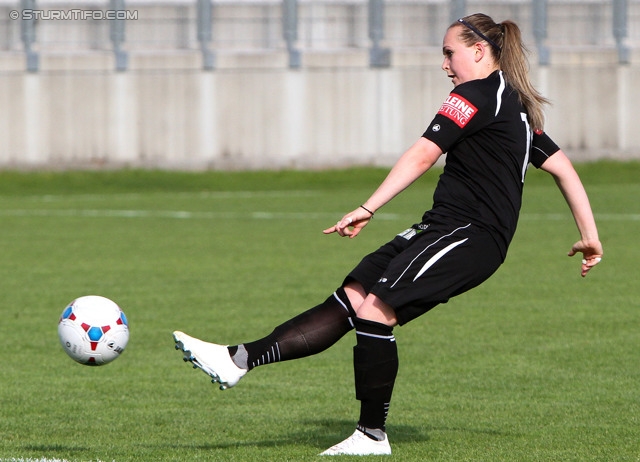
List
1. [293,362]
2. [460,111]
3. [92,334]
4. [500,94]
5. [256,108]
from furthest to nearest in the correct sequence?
[256,108]
[293,362]
[92,334]
[500,94]
[460,111]

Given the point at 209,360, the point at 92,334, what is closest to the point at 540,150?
the point at 209,360

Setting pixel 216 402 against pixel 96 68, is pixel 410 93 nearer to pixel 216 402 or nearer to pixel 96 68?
pixel 96 68

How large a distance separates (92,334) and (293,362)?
2.54 m

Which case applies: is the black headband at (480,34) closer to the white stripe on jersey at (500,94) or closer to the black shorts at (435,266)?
the white stripe on jersey at (500,94)

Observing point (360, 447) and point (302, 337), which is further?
point (302, 337)

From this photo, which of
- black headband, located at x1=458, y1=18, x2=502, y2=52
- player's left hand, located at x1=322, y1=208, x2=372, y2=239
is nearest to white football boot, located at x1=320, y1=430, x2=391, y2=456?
player's left hand, located at x1=322, y1=208, x2=372, y2=239

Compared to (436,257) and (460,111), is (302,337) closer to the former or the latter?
(436,257)

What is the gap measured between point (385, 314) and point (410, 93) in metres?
22.4

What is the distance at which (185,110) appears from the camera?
88.0ft

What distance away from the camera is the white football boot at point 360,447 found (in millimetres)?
5301

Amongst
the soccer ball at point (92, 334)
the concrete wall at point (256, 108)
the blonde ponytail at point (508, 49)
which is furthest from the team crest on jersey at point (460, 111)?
the concrete wall at point (256, 108)

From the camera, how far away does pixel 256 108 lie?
2702cm

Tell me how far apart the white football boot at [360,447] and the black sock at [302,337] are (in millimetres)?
449

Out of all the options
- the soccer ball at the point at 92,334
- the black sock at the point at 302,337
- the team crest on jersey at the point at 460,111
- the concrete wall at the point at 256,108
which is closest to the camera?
the team crest on jersey at the point at 460,111
